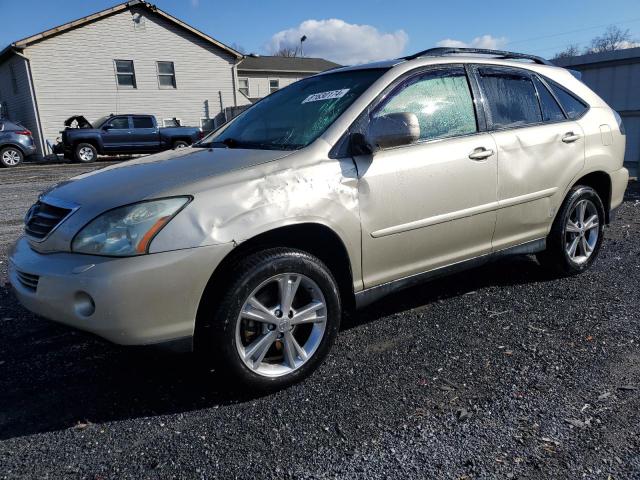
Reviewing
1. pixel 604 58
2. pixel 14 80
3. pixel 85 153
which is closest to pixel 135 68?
pixel 14 80

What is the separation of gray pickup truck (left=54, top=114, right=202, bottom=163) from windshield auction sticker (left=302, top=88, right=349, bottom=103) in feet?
53.6

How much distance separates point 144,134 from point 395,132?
61.4 ft

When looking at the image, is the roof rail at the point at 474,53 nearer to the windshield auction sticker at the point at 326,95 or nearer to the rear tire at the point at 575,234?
the windshield auction sticker at the point at 326,95

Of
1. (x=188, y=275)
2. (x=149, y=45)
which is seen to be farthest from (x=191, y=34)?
(x=188, y=275)

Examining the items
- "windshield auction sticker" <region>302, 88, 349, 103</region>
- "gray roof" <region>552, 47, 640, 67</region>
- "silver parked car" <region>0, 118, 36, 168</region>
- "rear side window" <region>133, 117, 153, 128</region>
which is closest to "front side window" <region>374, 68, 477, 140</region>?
"windshield auction sticker" <region>302, 88, 349, 103</region>

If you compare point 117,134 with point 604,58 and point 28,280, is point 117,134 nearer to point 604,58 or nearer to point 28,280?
point 604,58

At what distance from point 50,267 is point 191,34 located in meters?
24.0

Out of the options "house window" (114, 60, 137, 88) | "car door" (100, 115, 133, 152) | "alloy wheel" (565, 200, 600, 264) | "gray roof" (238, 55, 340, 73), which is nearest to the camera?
"alloy wheel" (565, 200, 600, 264)

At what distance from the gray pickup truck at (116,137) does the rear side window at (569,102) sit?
1628 cm

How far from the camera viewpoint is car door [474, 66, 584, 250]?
3672 millimetres

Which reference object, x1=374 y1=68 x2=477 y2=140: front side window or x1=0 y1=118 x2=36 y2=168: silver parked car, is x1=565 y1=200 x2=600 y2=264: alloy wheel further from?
x1=0 y1=118 x2=36 y2=168: silver parked car

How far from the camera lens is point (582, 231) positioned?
4367 millimetres

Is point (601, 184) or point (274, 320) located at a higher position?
point (601, 184)

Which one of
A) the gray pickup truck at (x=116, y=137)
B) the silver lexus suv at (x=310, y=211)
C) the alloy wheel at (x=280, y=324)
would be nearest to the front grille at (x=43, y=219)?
the silver lexus suv at (x=310, y=211)
